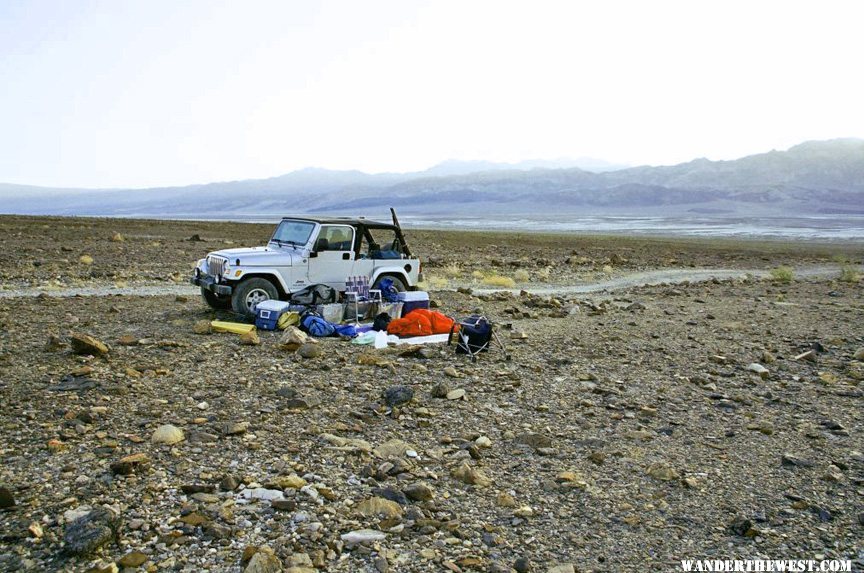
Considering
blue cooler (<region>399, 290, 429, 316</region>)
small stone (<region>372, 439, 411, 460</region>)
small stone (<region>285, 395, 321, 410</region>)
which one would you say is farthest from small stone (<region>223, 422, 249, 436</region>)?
blue cooler (<region>399, 290, 429, 316</region>)

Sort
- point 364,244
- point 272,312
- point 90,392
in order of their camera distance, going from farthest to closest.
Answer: point 364,244 < point 272,312 < point 90,392

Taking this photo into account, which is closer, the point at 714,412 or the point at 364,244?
the point at 714,412

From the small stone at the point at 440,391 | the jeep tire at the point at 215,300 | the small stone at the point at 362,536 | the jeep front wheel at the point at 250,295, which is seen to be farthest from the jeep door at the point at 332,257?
the small stone at the point at 362,536

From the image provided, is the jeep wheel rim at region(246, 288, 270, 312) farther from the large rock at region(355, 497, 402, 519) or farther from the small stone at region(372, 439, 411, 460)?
the large rock at region(355, 497, 402, 519)

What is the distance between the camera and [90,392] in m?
6.86

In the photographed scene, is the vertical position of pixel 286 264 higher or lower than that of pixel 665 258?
higher

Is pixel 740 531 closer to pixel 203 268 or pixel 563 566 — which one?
pixel 563 566

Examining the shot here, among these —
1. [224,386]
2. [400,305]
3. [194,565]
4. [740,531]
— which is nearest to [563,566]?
[740,531]

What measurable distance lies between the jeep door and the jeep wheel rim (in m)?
0.86

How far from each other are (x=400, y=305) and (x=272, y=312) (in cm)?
211

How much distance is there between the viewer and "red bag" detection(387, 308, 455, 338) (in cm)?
1051

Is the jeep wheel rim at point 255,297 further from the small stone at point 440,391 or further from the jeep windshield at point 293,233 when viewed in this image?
the small stone at point 440,391

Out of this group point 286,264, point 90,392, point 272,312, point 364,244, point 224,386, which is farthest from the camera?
point 364,244

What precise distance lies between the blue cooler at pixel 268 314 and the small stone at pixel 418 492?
617 centimetres
